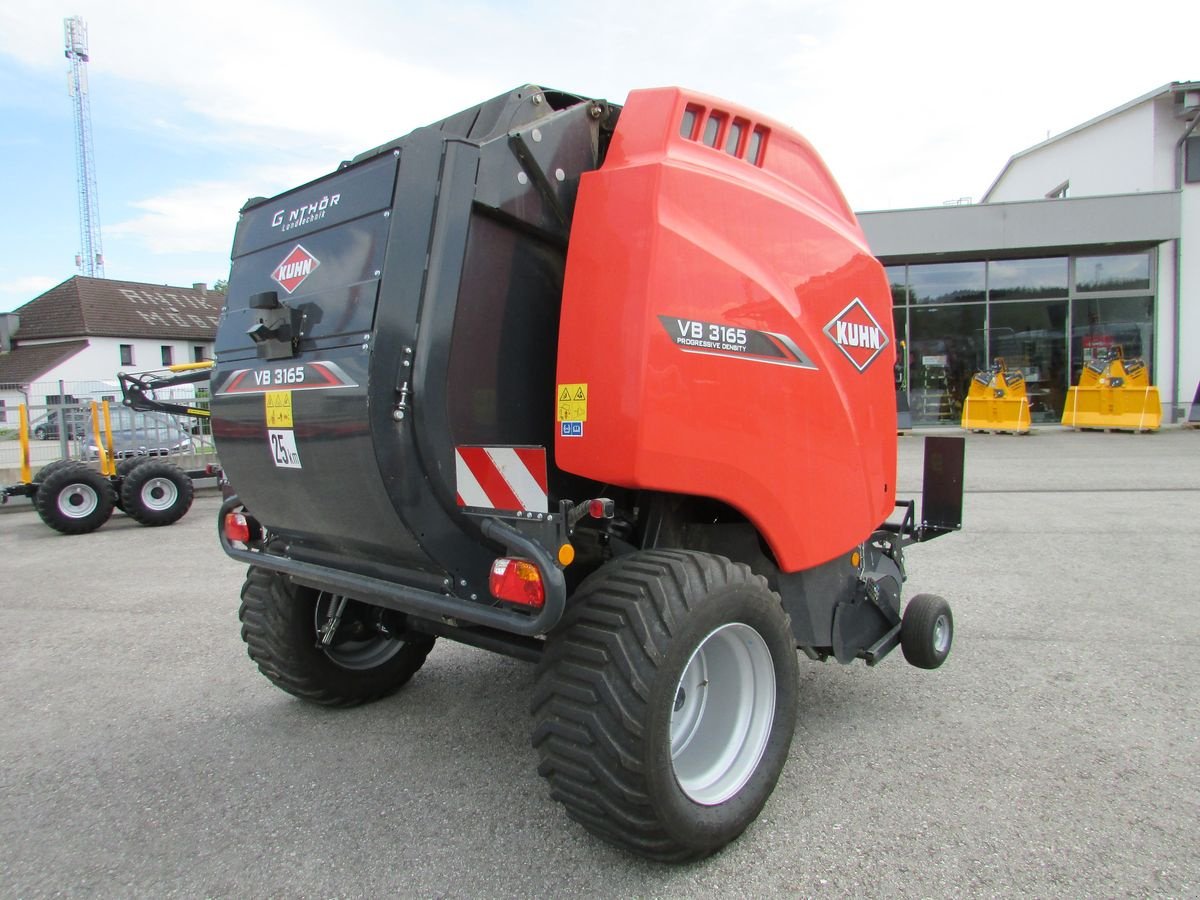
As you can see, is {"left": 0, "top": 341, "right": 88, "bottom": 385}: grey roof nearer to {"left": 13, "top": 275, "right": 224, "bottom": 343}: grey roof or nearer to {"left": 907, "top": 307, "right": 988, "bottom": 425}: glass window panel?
{"left": 13, "top": 275, "right": 224, "bottom": 343}: grey roof

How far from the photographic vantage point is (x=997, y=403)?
17.7 meters

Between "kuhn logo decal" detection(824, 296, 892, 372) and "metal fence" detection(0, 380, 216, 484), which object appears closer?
"kuhn logo decal" detection(824, 296, 892, 372)

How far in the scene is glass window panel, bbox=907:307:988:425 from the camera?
18844 millimetres

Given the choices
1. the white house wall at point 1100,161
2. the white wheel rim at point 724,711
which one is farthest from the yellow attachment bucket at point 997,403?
the white wheel rim at point 724,711

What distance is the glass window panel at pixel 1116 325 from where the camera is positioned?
18.3 meters

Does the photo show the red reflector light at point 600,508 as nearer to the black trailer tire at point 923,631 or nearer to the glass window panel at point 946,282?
the black trailer tire at point 923,631

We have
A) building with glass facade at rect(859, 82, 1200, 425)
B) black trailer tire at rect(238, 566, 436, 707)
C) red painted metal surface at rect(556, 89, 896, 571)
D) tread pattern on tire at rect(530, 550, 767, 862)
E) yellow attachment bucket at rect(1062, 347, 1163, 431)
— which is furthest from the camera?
building with glass facade at rect(859, 82, 1200, 425)

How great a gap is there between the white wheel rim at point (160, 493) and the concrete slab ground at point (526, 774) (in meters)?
4.76

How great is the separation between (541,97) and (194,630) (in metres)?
4.22

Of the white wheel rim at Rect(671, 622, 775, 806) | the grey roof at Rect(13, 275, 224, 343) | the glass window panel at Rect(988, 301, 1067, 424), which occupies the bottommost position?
the white wheel rim at Rect(671, 622, 775, 806)

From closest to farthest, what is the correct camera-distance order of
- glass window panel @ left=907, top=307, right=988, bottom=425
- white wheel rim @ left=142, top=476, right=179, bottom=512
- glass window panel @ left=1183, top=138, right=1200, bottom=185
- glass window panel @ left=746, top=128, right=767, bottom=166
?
glass window panel @ left=746, top=128, right=767, bottom=166, white wheel rim @ left=142, top=476, right=179, bottom=512, glass window panel @ left=1183, top=138, right=1200, bottom=185, glass window panel @ left=907, top=307, right=988, bottom=425

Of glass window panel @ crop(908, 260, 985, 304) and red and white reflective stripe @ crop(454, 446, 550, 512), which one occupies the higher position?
glass window panel @ crop(908, 260, 985, 304)

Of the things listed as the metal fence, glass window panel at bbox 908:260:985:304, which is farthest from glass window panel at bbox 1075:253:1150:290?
the metal fence

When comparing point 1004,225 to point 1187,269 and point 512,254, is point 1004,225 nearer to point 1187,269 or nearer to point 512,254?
point 1187,269
